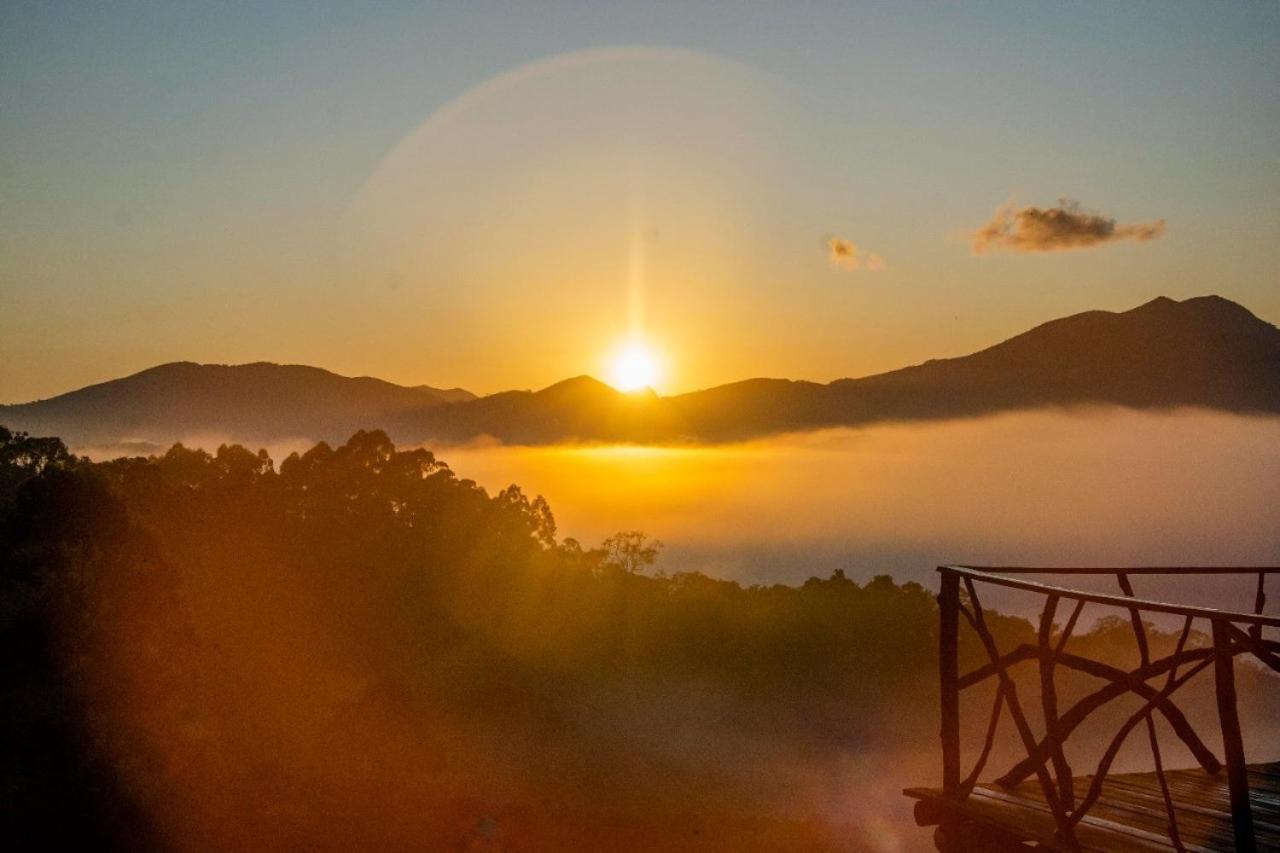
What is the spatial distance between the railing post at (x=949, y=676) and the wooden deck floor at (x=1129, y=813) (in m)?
0.21

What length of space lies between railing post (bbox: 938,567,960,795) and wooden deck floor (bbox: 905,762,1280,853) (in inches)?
8.4

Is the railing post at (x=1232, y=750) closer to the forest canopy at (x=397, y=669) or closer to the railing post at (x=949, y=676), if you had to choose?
the railing post at (x=949, y=676)

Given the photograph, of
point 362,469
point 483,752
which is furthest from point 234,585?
point 483,752

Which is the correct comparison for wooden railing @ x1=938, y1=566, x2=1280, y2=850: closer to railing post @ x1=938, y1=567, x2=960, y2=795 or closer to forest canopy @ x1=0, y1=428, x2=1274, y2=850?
railing post @ x1=938, y1=567, x2=960, y2=795

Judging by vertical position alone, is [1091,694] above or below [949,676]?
above

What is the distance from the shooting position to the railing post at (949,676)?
7.97 meters

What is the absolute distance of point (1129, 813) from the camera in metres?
7.71

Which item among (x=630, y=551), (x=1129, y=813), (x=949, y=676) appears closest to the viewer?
(x=1129, y=813)

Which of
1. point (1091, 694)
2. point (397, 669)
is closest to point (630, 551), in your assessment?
point (397, 669)

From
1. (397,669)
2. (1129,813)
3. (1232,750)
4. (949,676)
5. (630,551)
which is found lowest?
(397,669)

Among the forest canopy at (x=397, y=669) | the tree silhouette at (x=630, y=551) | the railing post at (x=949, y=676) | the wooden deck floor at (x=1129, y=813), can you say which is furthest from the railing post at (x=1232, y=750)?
the tree silhouette at (x=630, y=551)

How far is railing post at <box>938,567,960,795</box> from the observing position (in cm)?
797

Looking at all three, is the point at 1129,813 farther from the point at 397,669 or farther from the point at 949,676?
the point at 397,669

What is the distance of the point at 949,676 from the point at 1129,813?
1.48 meters
